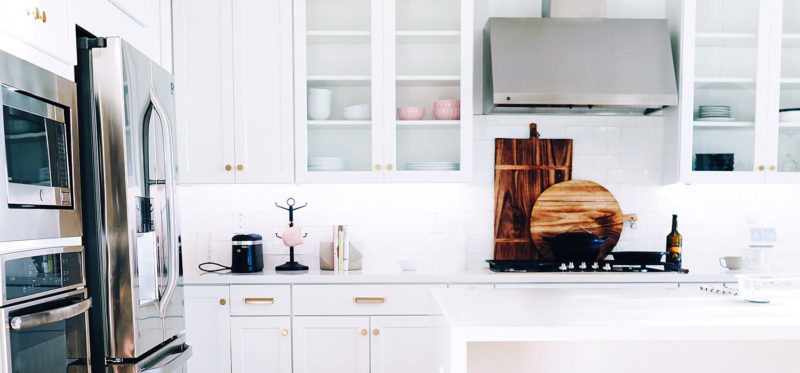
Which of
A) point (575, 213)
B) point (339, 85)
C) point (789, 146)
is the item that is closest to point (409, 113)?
point (339, 85)

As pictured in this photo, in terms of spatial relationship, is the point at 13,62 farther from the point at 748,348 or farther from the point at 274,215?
the point at 748,348

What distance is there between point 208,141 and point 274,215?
0.64 m

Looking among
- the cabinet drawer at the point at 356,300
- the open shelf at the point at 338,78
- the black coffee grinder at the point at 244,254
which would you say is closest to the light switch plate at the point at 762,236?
the cabinet drawer at the point at 356,300

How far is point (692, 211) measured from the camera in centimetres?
343

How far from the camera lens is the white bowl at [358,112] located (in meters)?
3.12

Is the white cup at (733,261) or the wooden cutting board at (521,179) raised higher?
the wooden cutting board at (521,179)

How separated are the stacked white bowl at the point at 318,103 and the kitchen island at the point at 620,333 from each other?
1.62 meters

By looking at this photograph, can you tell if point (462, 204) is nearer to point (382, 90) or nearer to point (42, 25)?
point (382, 90)

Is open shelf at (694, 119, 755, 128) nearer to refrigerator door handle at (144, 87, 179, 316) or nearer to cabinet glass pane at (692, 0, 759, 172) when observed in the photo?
cabinet glass pane at (692, 0, 759, 172)

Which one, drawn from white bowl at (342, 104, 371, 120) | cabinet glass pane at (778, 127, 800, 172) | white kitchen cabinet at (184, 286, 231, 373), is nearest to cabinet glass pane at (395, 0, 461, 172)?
white bowl at (342, 104, 371, 120)

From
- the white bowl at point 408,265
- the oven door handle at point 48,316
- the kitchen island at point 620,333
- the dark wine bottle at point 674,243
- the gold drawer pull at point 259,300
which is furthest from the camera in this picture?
the dark wine bottle at point 674,243

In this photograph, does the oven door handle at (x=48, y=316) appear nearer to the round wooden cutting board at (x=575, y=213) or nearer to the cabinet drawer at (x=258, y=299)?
the cabinet drawer at (x=258, y=299)

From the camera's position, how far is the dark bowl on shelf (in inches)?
123

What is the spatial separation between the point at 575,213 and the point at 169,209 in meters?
2.44
